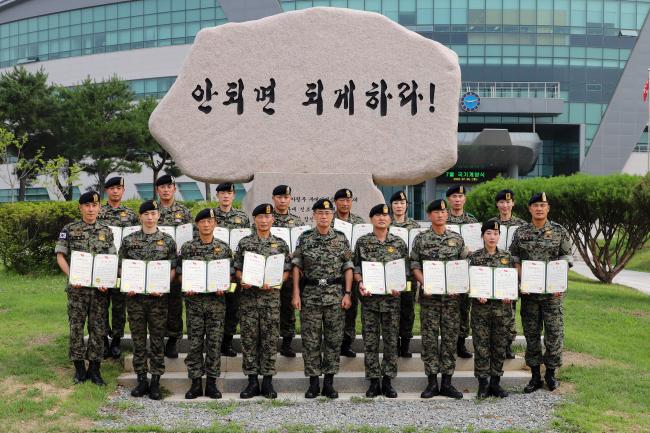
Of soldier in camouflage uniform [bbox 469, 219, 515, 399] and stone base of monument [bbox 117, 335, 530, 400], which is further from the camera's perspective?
stone base of monument [bbox 117, 335, 530, 400]

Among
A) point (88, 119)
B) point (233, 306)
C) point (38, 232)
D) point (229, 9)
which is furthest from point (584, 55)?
point (233, 306)

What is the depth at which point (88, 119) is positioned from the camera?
2627 centimetres

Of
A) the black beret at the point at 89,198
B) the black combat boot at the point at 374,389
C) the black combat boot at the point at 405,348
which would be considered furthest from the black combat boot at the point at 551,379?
the black beret at the point at 89,198

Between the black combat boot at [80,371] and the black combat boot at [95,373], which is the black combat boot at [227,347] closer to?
the black combat boot at [95,373]

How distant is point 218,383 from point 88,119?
23.3 meters

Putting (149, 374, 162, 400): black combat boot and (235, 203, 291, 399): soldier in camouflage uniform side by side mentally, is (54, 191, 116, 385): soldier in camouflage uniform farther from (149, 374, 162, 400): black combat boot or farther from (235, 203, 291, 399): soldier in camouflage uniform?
(235, 203, 291, 399): soldier in camouflage uniform

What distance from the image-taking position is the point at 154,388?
5.53m

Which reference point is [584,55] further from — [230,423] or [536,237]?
[230,423]

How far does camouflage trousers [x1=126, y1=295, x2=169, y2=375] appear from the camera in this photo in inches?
216

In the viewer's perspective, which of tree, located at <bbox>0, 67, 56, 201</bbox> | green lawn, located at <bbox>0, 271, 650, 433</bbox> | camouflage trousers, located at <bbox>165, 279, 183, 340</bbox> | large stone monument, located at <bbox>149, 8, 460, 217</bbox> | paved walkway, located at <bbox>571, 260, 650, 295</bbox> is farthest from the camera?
tree, located at <bbox>0, 67, 56, 201</bbox>

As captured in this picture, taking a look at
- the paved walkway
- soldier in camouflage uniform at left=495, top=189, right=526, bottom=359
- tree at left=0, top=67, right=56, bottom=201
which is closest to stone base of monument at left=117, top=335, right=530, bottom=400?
soldier in camouflage uniform at left=495, top=189, right=526, bottom=359

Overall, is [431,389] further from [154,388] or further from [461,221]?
[154,388]

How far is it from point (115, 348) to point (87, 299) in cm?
91

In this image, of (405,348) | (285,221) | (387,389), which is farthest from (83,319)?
(405,348)
